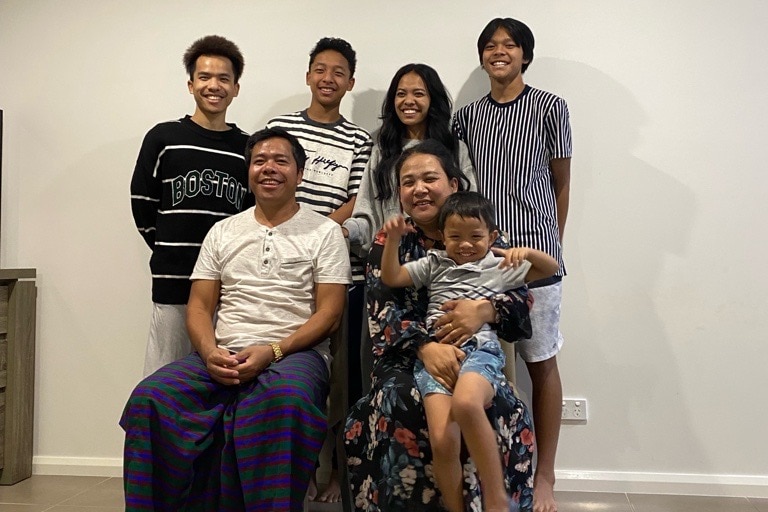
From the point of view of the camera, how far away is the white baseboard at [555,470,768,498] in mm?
2461

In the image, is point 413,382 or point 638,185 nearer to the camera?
point 413,382

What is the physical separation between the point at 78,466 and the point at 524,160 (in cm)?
220

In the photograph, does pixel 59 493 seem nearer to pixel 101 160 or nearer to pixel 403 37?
pixel 101 160

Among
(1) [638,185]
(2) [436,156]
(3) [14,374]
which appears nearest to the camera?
(2) [436,156]

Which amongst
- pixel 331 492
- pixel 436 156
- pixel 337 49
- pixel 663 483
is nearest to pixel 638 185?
pixel 436 156

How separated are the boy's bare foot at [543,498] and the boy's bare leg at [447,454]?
674mm

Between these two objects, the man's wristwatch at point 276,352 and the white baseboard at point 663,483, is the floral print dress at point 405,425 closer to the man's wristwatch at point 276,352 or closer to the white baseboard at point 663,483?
the man's wristwatch at point 276,352

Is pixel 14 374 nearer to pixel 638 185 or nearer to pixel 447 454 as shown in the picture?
pixel 447 454

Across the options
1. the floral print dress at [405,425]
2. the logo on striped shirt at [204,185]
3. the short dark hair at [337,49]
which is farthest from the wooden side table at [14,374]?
the floral print dress at [405,425]

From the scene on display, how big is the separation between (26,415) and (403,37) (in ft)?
7.18

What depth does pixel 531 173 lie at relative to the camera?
7.37 ft

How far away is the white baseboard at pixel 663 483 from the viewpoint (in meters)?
2.46

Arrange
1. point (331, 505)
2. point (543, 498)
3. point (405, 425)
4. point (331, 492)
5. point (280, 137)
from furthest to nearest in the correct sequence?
1. point (331, 505)
2. point (331, 492)
3. point (543, 498)
4. point (280, 137)
5. point (405, 425)

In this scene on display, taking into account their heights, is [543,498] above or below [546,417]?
below
